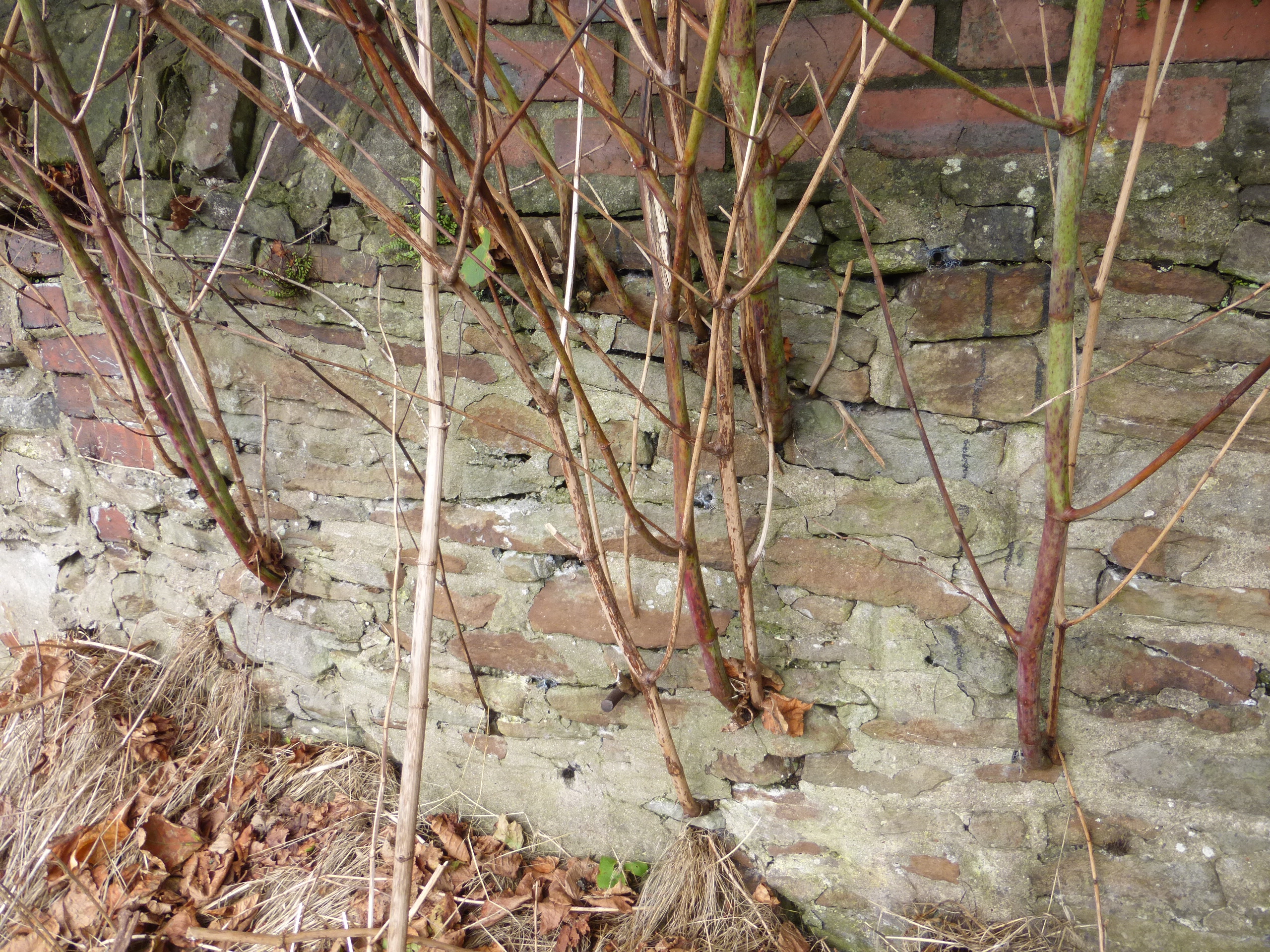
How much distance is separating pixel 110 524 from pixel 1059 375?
2.26 metres

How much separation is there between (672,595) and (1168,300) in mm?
999

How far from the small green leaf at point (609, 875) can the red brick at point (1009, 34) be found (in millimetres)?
1679

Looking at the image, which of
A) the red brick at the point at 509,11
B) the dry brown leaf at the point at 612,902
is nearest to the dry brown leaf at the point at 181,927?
the dry brown leaf at the point at 612,902

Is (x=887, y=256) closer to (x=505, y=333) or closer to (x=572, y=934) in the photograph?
(x=505, y=333)

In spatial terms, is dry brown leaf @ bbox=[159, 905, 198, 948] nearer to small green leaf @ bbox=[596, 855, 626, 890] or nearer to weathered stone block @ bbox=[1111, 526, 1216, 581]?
small green leaf @ bbox=[596, 855, 626, 890]

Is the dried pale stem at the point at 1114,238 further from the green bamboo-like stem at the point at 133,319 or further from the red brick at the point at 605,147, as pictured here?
the green bamboo-like stem at the point at 133,319

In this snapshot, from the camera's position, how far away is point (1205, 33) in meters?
1.10

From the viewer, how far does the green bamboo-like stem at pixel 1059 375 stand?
101 centimetres

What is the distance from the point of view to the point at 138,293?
1.63 meters

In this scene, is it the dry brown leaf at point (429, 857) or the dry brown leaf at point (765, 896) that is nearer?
the dry brown leaf at point (765, 896)

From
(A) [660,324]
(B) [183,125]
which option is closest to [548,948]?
(A) [660,324]

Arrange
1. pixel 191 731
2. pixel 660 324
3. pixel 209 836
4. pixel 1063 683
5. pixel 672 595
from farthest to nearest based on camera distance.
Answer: pixel 191 731, pixel 209 836, pixel 672 595, pixel 660 324, pixel 1063 683

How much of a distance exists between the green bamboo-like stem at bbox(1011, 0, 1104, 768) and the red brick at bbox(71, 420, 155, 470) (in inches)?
78.1

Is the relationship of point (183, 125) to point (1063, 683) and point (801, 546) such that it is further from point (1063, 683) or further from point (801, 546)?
point (1063, 683)
